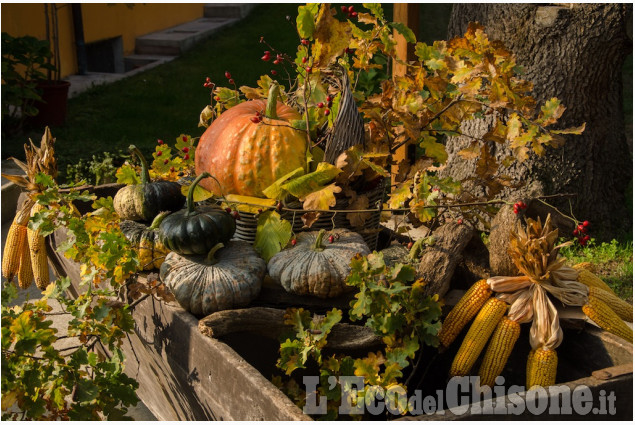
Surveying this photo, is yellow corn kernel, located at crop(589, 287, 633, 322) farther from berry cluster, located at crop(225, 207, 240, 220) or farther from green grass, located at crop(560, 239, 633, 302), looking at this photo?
green grass, located at crop(560, 239, 633, 302)

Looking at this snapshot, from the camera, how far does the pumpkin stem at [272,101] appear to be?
2707 millimetres

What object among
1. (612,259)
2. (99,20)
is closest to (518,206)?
(612,259)

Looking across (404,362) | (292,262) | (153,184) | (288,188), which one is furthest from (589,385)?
(153,184)

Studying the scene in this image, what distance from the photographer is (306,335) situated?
7.34 ft

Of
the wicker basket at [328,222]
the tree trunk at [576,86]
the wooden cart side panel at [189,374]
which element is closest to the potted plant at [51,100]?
the tree trunk at [576,86]

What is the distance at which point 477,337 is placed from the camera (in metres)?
2.29

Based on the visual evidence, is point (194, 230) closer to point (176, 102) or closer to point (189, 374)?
point (189, 374)

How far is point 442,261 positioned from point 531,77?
8.45ft

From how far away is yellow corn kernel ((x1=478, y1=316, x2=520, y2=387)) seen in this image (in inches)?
89.6

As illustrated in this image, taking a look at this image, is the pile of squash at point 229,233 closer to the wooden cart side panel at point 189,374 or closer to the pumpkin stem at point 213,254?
the pumpkin stem at point 213,254

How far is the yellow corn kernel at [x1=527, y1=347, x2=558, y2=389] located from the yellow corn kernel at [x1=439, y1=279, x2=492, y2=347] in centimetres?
24

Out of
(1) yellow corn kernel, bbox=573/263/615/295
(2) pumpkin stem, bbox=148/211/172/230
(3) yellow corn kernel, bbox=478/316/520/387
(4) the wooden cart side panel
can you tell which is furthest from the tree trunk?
(4) the wooden cart side panel

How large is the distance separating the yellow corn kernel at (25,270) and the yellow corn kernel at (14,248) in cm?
2

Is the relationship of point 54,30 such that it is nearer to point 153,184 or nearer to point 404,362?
point 153,184
